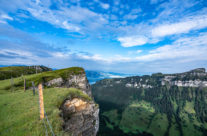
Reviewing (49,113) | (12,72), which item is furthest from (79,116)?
(12,72)

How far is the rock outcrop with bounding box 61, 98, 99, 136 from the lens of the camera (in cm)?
2298

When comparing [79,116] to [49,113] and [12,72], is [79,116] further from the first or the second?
[12,72]

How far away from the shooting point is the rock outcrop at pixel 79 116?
22984 mm

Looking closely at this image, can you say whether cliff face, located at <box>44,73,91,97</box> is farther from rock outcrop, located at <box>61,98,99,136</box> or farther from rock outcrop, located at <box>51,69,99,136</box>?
rock outcrop, located at <box>61,98,99,136</box>

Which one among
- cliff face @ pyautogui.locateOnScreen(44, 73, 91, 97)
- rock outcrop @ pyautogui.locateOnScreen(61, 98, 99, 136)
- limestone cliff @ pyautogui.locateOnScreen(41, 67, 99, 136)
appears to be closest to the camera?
limestone cliff @ pyautogui.locateOnScreen(41, 67, 99, 136)

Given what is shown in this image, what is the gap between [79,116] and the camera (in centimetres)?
2570

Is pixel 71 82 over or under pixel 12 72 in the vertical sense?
under

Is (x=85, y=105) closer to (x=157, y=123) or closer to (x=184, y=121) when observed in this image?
(x=157, y=123)

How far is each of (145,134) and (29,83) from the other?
16544cm

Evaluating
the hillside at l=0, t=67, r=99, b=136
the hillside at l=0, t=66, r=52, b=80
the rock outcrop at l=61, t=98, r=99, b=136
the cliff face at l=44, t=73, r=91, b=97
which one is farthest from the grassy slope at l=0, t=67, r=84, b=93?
the rock outcrop at l=61, t=98, r=99, b=136

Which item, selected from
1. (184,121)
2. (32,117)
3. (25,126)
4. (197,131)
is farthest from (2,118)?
(184,121)

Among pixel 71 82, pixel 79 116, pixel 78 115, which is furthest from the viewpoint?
pixel 71 82

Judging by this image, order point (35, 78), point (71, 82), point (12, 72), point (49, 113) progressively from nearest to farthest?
1. point (49, 113)
2. point (35, 78)
3. point (71, 82)
4. point (12, 72)

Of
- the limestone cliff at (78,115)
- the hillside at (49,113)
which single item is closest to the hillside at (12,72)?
the hillside at (49,113)
